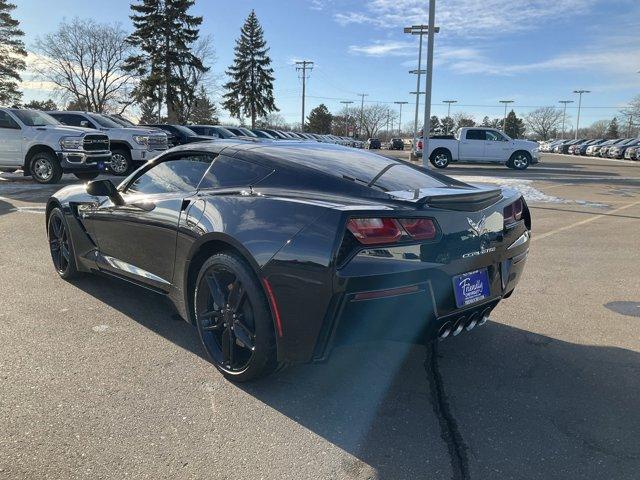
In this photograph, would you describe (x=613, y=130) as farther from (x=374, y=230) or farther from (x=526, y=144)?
(x=374, y=230)

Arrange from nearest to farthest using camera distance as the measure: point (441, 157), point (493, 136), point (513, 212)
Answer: point (513, 212) → point (493, 136) → point (441, 157)

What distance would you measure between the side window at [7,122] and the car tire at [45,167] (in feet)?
2.97

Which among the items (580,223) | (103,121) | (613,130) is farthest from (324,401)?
(613,130)

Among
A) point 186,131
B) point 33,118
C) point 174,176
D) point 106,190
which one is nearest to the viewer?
point 174,176

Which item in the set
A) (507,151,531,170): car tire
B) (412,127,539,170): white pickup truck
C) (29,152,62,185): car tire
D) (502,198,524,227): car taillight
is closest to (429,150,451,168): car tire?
(412,127,539,170): white pickup truck

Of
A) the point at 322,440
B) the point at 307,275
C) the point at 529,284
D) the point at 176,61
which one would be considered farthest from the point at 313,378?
the point at 176,61

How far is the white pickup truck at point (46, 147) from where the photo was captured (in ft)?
43.8

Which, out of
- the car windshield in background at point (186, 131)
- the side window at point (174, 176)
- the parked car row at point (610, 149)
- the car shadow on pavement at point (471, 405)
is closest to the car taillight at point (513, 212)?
the car shadow on pavement at point (471, 405)

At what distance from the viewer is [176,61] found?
45594 mm

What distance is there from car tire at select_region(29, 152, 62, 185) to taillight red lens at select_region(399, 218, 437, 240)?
13.1m

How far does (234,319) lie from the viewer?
3227mm

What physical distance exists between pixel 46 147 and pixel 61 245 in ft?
31.7

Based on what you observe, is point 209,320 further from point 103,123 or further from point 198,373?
point 103,123

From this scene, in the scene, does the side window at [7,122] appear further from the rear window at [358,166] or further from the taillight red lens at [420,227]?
the taillight red lens at [420,227]
